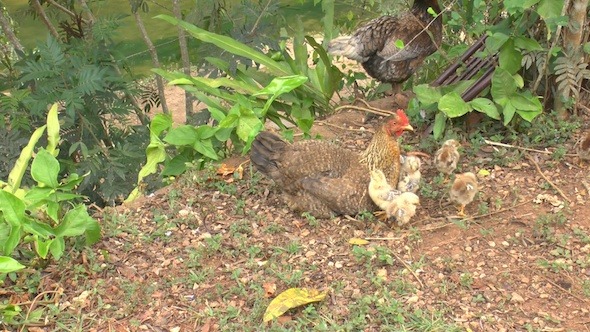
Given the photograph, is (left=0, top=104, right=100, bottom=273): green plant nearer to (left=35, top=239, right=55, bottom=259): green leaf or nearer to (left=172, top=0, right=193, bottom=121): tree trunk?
(left=35, top=239, right=55, bottom=259): green leaf

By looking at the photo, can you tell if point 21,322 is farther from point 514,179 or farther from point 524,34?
point 524,34

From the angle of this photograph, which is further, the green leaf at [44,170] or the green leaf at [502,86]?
the green leaf at [502,86]

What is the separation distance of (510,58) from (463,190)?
3.97 ft

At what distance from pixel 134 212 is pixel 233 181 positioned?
2.41 feet

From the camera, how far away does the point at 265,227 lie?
4.30 meters

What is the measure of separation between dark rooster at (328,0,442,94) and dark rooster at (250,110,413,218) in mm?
1558

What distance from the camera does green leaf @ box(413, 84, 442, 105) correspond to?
4930 millimetres

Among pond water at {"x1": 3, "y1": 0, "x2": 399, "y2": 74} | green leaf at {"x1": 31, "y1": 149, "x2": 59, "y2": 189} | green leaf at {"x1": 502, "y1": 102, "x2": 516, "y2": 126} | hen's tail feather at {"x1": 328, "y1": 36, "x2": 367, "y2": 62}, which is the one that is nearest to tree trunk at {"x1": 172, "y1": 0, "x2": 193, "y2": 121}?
hen's tail feather at {"x1": 328, "y1": 36, "x2": 367, "y2": 62}

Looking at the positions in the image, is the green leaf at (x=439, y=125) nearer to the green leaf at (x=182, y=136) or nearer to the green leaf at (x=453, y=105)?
the green leaf at (x=453, y=105)

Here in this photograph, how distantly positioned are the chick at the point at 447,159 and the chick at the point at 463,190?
1.01ft

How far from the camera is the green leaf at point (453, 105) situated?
15.7 feet

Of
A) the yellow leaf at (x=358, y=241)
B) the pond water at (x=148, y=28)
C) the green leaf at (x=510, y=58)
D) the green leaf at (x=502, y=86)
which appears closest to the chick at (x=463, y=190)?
the yellow leaf at (x=358, y=241)

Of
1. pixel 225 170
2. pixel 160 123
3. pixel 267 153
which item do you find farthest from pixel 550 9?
pixel 160 123

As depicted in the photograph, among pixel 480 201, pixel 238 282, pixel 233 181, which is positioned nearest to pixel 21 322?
pixel 238 282
